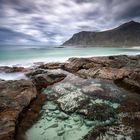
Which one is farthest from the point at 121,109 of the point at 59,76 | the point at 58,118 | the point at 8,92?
the point at 59,76

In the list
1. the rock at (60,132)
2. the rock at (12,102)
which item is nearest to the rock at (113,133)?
the rock at (60,132)

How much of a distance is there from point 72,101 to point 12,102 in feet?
10.1

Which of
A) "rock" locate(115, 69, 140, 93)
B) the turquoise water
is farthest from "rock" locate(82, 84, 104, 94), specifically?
the turquoise water

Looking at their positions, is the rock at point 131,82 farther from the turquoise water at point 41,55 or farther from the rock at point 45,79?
the turquoise water at point 41,55

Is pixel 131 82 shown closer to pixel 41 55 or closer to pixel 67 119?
pixel 67 119

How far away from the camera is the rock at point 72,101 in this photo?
770 centimetres

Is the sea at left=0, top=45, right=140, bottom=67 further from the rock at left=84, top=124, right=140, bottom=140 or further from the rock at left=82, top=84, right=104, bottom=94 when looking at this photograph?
the rock at left=84, top=124, right=140, bottom=140

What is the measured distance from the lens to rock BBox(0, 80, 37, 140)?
5495 mm

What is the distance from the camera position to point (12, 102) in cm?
727

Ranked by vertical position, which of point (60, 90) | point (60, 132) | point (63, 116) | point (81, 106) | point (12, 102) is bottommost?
point (60, 132)

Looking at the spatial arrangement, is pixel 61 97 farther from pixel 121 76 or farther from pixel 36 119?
pixel 121 76

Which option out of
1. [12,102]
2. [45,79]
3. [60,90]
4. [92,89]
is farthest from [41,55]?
[12,102]

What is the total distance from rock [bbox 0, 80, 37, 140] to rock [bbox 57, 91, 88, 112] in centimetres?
176

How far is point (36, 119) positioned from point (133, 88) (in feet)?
22.5
